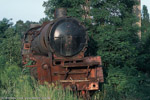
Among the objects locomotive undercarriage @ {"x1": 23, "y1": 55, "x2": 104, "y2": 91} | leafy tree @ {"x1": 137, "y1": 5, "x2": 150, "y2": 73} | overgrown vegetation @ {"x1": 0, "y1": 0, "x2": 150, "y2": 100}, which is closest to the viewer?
locomotive undercarriage @ {"x1": 23, "y1": 55, "x2": 104, "y2": 91}

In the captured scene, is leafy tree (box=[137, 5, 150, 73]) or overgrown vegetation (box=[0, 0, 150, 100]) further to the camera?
leafy tree (box=[137, 5, 150, 73])

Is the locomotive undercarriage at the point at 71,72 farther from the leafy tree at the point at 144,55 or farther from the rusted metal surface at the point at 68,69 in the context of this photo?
the leafy tree at the point at 144,55

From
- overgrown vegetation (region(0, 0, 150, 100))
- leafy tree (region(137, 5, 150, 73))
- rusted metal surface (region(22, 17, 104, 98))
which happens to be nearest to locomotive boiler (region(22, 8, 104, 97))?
rusted metal surface (region(22, 17, 104, 98))

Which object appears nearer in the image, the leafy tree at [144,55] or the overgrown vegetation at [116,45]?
the overgrown vegetation at [116,45]

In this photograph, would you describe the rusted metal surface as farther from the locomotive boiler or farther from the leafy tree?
the leafy tree

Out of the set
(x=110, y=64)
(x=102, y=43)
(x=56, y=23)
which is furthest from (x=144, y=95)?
(x=56, y=23)

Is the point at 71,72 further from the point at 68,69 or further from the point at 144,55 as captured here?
the point at 144,55

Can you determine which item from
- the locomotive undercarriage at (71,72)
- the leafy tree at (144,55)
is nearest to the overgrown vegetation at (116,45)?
the leafy tree at (144,55)

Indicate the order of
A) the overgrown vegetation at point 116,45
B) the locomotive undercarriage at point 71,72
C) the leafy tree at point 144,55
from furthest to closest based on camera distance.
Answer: the leafy tree at point 144,55, the overgrown vegetation at point 116,45, the locomotive undercarriage at point 71,72

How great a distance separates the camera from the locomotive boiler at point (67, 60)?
7.45 metres

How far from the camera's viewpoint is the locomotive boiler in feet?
Result: 24.4

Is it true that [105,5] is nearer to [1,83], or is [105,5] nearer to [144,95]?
[144,95]

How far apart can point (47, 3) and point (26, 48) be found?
10.1 ft

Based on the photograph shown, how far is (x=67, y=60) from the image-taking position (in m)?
7.87
